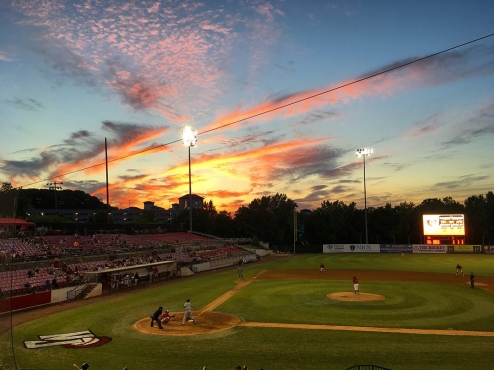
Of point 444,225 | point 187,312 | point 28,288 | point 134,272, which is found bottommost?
point 134,272

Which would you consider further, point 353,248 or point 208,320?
point 353,248

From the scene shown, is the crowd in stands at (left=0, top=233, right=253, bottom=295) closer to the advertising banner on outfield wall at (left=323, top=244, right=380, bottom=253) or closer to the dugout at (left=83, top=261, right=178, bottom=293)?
the dugout at (left=83, top=261, right=178, bottom=293)

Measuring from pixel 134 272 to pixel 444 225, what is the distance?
171 feet

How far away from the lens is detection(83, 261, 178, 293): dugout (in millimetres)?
34688

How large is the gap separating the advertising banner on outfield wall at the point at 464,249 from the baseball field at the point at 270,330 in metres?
43.2

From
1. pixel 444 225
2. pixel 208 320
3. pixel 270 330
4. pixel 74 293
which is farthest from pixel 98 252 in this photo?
pixel 444 225

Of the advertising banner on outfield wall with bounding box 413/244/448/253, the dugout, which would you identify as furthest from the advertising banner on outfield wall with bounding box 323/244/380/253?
the dugout

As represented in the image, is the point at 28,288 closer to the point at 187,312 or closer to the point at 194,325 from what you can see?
the point at 187,312

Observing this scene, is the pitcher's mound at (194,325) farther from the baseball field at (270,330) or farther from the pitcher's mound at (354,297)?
the pitcher's mound at (354,297)

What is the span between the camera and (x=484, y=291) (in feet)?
103

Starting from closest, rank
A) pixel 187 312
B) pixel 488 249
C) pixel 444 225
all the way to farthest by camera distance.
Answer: pixel 187 312
pixel 444 225
pixel 488 249

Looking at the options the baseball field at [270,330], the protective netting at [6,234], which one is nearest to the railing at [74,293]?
the baseball field at [270,330]

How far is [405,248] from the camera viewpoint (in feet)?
257

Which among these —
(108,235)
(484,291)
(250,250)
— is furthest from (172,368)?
(250,250)
